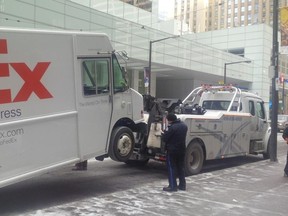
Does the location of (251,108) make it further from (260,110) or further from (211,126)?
(211,126)

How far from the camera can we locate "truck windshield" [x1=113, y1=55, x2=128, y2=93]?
8797 mm

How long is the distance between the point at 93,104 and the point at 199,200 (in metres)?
2.74

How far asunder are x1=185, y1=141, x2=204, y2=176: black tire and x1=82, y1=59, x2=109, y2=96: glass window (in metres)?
3.16

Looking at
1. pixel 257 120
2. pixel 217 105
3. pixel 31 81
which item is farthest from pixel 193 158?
pixel 31 81

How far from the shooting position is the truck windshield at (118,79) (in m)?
8.80

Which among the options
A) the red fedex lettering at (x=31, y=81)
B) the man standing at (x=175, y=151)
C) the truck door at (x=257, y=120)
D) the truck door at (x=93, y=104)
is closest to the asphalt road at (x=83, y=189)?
the man standing at (x=175, y=151)

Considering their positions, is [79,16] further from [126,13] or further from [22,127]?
[22,127]

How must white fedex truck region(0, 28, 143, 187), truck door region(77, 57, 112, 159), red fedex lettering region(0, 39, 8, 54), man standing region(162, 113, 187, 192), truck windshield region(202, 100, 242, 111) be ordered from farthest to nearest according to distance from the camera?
truck windshield region(202, 100, 242, 111) < man standing region(162, 113, 187, 192) < truck door region(77, 57, 112, 159) < white fedex truck region(0, 28, 143, 187) < red fedex lettering region(0, 39, 8, 54)

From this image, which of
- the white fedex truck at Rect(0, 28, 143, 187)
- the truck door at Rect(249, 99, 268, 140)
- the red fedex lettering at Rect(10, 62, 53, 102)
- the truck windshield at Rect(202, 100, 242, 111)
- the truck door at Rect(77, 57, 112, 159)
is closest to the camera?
the white fedex truck at Rect(0, 28, 143, 187)

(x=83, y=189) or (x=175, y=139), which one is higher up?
(x=175, y=139)

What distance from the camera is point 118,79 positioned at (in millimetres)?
8906

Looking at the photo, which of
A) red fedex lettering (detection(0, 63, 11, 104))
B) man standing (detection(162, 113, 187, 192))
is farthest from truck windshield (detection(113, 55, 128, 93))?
red fedex lettering (detection(0, 63, 11, 104))

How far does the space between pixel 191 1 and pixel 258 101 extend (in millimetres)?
76629

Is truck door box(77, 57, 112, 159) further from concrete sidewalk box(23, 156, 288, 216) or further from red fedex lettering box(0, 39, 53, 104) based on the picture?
concrete sidewalk box(23, 156, 288, 216)
